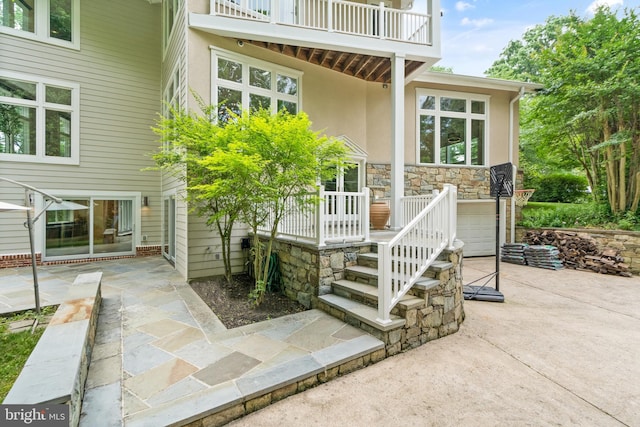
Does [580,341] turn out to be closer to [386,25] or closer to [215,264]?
[215,264]

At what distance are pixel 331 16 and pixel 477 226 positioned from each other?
25.4ft

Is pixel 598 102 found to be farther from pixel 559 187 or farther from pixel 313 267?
pixel 313 267

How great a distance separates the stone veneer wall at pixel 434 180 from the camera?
819cm

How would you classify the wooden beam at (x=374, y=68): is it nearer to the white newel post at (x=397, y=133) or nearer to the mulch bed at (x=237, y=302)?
the white newel post at (x=397, y=133)

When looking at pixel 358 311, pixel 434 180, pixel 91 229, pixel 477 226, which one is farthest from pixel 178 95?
pixel 477 226

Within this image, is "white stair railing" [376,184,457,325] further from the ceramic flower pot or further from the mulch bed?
the ceramic flower pot

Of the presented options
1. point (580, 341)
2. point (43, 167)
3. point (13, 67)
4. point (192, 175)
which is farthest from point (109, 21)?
point (580, 341)

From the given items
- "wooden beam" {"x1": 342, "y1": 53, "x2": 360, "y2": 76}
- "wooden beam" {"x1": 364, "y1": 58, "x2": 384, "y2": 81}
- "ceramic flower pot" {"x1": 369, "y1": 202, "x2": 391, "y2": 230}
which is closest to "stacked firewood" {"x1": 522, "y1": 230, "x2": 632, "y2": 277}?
"ceramic flower pot" {"x1": 369, "y1": 202, "x2": 391, "y2": 230}

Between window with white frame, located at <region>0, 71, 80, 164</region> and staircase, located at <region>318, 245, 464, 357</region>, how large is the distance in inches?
299

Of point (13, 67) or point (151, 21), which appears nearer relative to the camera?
point (13, 67)

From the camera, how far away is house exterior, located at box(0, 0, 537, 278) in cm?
581

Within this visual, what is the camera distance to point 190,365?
8.48ft

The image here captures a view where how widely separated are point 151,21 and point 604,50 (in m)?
12.6

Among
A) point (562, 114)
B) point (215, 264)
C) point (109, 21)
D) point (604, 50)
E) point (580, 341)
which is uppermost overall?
point (109, 21)
